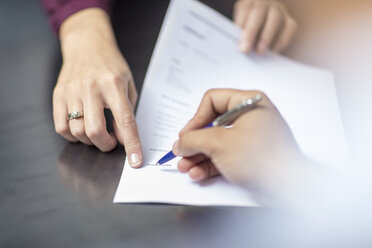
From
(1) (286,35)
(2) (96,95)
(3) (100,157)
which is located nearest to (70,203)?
(3) (100,157)

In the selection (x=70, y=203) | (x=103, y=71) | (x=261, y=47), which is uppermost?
(x=261, y=47)

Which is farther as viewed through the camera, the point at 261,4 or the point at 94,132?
the point at 261,4

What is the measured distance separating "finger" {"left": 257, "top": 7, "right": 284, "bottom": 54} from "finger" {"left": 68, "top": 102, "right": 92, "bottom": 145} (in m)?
0.47

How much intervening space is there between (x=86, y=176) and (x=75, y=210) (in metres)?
0.07

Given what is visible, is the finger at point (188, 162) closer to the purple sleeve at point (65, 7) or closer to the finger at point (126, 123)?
the finger at point (126, 123)

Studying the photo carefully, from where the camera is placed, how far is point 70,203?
57 centimetres

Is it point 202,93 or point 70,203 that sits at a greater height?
point 202,93

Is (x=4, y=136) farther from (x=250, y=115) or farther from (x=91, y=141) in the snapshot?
(x=250, y=115)

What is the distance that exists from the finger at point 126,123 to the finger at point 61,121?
0.30 feet

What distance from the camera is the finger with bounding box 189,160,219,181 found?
21.6 inches

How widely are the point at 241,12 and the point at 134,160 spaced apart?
1.84 feet

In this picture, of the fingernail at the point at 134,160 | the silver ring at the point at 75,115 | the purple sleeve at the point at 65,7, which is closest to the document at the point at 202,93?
the fingernail at the point at 134,160

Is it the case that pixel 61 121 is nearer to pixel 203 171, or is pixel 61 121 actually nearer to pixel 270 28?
pixel 203 171

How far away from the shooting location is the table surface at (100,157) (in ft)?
1.67
